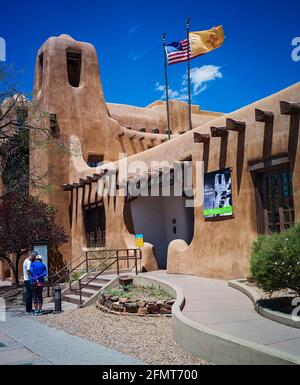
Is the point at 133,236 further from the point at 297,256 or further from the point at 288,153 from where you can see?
the point at 297,256

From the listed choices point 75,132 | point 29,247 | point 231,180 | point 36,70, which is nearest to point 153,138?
point 75,132

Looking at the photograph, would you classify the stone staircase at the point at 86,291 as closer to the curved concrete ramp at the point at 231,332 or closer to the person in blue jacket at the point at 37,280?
the person in blue jacket at the point at 37,280

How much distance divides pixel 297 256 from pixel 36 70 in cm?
2093

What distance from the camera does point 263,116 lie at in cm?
1025

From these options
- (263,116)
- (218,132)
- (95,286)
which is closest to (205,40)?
(218,132)

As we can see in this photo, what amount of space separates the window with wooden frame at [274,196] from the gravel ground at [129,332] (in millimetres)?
3479

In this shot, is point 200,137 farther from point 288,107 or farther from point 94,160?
point 94,160

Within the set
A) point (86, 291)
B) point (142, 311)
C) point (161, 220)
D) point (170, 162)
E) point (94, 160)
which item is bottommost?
point (86, 291)

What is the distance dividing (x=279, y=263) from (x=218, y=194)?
18.1ft

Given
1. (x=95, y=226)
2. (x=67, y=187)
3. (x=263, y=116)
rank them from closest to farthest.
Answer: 1. (x=263, y=116)
2. (x=95, y=226)
3. (x=67, y=187)

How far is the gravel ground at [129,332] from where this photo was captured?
658 centimetres

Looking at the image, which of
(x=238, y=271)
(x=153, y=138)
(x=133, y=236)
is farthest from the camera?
(x=153, y=138)

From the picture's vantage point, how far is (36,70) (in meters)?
24.3

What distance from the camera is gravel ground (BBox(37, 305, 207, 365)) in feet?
21.6
